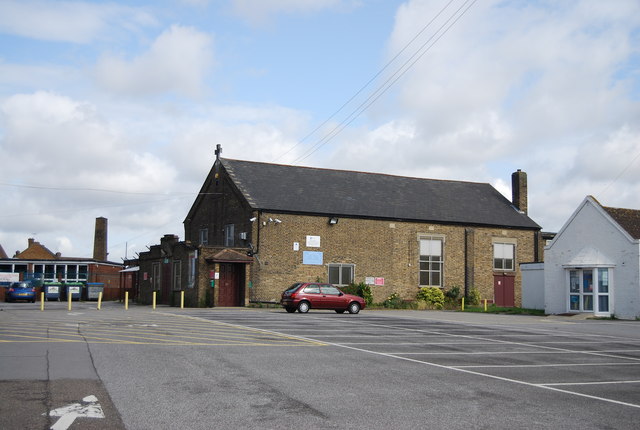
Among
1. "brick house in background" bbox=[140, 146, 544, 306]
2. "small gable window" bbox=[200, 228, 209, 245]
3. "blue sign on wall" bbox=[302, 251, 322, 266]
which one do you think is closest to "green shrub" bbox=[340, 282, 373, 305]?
"brick house in background" bbox=[140, 146, 544, 306]

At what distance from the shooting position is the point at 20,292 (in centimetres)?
4834

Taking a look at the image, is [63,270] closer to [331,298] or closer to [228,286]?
[228,286]

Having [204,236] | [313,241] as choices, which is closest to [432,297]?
[313,241]

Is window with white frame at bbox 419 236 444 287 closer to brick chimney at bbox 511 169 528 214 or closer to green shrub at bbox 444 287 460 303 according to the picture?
green shrub at bbox 444 287 460 303

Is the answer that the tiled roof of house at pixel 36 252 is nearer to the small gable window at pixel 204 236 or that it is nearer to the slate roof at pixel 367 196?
the small gable window at pixel 204 236

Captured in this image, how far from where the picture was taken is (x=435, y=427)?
25.0ft

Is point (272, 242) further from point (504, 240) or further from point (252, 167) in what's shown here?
point (504, 240)

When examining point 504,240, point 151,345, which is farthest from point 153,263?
point 151,345

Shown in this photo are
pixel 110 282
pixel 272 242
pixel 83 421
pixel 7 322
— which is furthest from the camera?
pixel 110 282

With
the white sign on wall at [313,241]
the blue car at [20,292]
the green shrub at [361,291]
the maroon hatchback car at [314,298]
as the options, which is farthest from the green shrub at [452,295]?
the blue car at [20,292]

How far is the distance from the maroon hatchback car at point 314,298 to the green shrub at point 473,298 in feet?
47.0

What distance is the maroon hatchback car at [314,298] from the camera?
31.1m

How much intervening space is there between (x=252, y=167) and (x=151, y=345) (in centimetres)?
2872

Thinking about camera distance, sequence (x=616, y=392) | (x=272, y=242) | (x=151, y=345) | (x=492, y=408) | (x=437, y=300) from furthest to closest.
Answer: (x=437, y=300)
(x=272, y=242)
(x=151, y=345)
(x=616, y=392)
(x=492, y=408)
